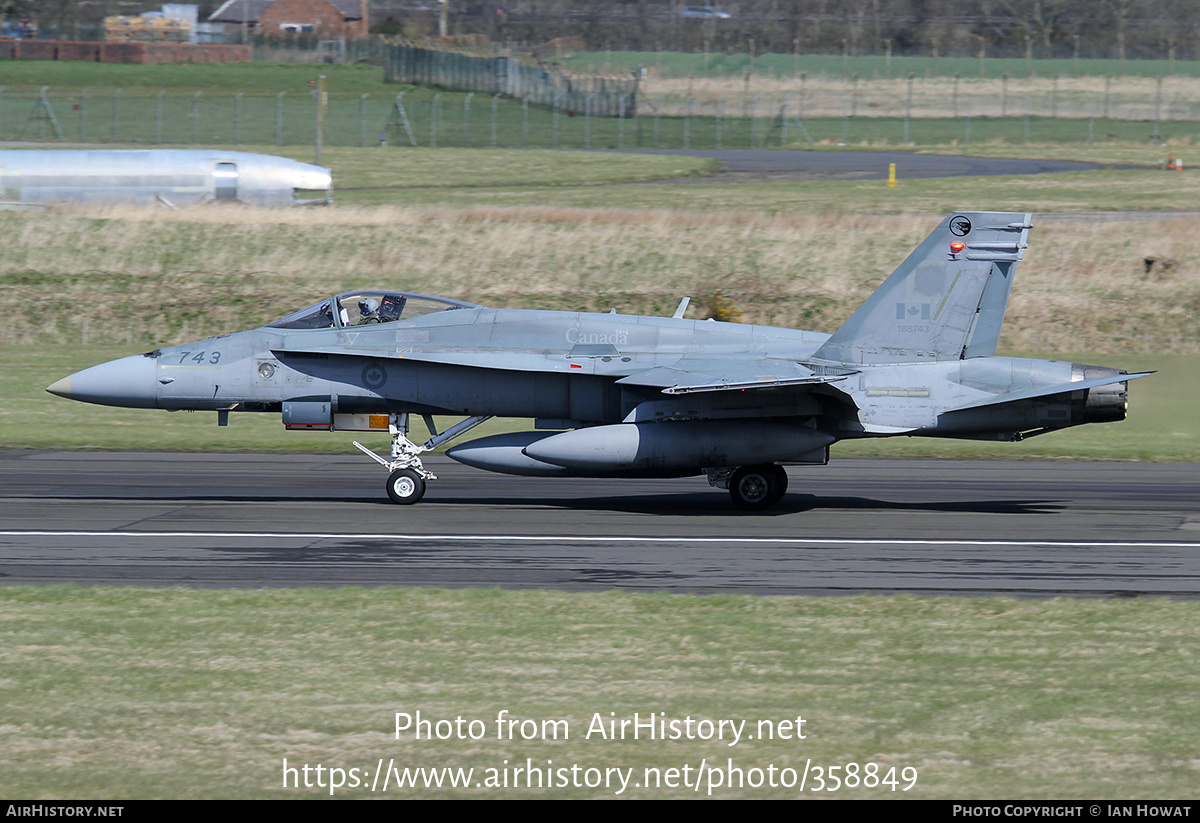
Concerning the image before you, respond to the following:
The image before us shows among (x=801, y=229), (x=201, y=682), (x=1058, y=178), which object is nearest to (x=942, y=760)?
(x=201, y=682)

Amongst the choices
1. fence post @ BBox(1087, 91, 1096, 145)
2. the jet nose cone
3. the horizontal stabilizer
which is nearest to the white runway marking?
the horizontal stabilizer

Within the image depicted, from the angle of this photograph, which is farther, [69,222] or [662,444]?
[69,222]

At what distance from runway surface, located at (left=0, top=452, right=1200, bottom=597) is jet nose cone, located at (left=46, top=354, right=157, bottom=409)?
1.50 m

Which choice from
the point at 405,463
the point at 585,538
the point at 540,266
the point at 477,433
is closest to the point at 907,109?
the point at 540,266

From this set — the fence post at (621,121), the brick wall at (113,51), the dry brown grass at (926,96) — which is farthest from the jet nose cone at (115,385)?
the brick wall at (113,51)

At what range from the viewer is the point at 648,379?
17219mm

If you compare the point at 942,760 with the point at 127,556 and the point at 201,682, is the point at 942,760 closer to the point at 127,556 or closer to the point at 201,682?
the point at 201,682

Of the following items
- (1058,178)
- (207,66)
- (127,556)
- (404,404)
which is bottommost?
(127,556)

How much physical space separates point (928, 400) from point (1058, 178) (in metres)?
43.6

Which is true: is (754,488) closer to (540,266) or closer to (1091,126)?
(540,266)

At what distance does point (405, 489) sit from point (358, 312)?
2526 mm

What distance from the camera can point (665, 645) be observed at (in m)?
10.7

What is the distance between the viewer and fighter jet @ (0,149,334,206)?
4594cm

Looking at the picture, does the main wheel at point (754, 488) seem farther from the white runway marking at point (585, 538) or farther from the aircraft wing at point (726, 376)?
the white runway marking at point (585, 538)
